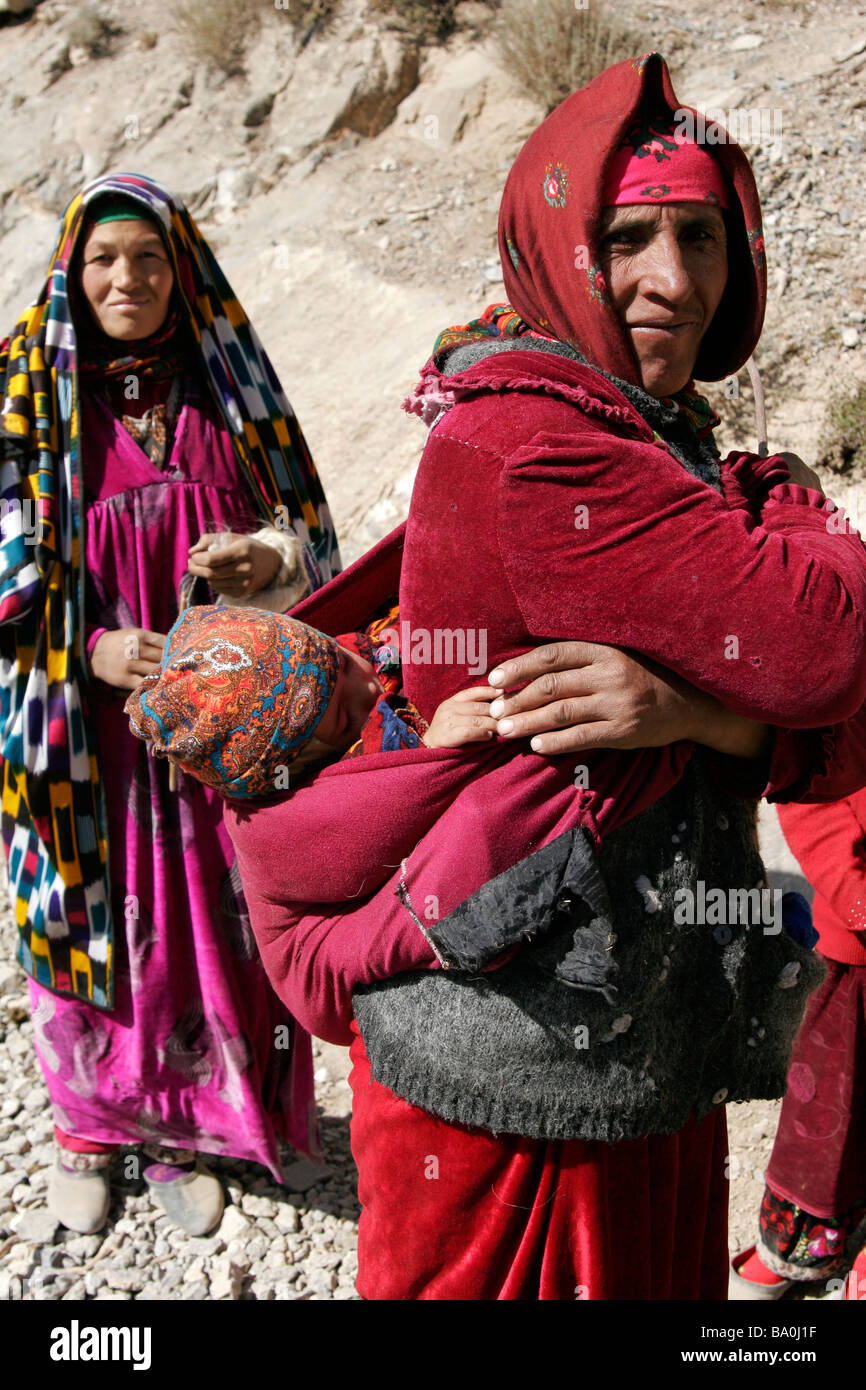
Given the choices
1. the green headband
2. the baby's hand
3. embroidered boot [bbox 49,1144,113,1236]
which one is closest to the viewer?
the baby's hand

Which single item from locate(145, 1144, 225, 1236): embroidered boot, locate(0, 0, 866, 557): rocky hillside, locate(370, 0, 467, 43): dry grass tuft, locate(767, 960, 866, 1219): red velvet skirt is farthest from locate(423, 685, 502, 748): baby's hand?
locate(370, 0, 467, 43): dry grass tuft

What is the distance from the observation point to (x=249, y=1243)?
124 inches

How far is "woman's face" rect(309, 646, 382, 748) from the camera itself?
166 cm

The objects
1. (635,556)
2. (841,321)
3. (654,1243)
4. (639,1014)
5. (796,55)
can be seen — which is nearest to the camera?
(635,556)

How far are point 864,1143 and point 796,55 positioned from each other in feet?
23.1

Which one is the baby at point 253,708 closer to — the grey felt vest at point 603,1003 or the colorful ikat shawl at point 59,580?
the grey felt vest at point 603,1003

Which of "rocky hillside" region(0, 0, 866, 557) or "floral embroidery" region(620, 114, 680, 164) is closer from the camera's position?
"floral embroidery" region(620, 114, 680, 164)

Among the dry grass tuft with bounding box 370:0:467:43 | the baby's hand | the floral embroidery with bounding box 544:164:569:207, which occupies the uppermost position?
the dry grass tuft with bounding box 370:0:467:43

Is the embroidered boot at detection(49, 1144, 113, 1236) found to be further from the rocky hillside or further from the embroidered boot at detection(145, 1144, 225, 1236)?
the rocky hillside

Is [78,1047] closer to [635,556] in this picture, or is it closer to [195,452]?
[195,452]

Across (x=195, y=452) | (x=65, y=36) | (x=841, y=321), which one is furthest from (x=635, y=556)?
(x=65, y=36)

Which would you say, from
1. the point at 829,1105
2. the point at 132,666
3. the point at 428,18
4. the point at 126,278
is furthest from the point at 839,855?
the point at 428,18

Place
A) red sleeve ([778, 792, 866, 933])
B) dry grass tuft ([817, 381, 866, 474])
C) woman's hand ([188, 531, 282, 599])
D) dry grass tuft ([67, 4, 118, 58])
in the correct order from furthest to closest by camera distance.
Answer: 1. dry grass tuft ([67, 4, 118, 58])
2. dry grass tuft ([817, 381, 866, 474])
3. woman's hand ([188, 531, 282, 599])
4. red sleeve ([778, 792, 866, 933])

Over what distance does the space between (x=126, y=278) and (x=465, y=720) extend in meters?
2.02
